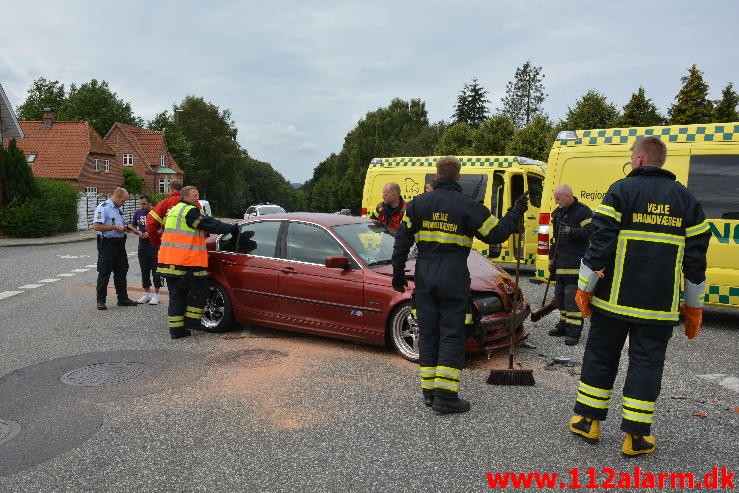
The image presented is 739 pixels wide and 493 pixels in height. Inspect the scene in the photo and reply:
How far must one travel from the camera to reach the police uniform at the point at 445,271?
477 cm

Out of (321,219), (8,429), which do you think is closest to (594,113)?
(321,219)

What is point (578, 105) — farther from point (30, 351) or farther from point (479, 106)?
point (479, 106)

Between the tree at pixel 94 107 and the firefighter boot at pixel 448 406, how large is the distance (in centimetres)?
7107

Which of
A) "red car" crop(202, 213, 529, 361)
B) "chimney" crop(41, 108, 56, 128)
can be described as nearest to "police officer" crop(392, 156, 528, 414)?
"red car" crop(202, 213, 529, 361)

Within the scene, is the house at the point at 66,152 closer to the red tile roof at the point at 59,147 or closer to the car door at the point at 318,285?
the red tile roof at the point at 59,147

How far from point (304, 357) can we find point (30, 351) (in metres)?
3.05

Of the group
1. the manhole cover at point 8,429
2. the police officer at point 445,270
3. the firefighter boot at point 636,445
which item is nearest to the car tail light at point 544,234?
the police officer at point 445,270

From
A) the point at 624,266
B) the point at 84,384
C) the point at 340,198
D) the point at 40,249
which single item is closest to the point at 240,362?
the point at 84,384

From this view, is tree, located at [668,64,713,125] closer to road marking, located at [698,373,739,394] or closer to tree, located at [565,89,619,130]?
tree, located at [565,89,619,130]

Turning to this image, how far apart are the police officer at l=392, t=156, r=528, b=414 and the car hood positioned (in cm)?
108

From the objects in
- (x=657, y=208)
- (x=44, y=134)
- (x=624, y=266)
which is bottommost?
(x=624, y=266)

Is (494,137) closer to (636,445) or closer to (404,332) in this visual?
(404,332)

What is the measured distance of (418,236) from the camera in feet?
16.4

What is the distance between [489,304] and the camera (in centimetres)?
596
